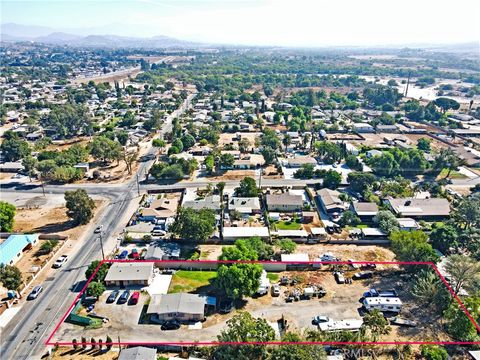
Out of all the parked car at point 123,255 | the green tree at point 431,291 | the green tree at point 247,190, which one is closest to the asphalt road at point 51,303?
the parked car at point 123,255

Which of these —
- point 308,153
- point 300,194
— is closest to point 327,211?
point 300,194

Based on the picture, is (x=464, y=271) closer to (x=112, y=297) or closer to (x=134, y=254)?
(x=112, y=297)

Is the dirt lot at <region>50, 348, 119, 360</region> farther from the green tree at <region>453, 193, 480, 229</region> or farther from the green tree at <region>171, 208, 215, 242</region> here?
the green tree at <region>453, 193, 480, 229</region>

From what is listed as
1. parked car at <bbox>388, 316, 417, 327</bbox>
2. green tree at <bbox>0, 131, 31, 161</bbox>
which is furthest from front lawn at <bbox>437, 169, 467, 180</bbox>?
green tree at <bbox>0, 131, 31, 161</bbox>

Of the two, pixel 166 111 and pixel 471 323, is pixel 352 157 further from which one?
pixel 166 111

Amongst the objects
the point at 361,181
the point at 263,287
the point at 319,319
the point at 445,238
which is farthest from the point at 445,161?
the point at 263,287
